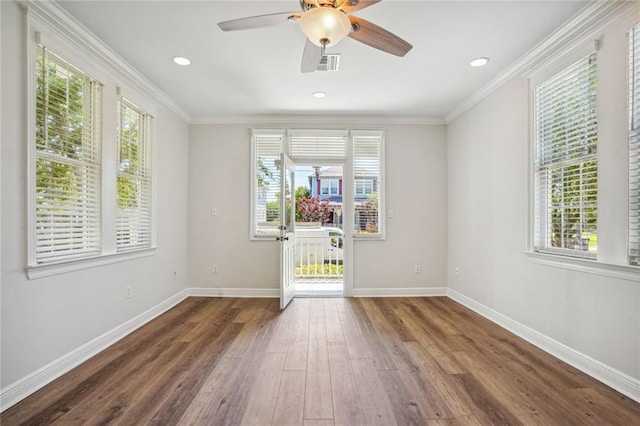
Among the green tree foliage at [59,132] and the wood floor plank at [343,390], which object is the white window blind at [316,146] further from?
the wood floor plank at [343,390]

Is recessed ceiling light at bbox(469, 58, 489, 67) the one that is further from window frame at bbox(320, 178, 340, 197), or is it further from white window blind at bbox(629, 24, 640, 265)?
window frame at bbox(320, 178, 340, 197)

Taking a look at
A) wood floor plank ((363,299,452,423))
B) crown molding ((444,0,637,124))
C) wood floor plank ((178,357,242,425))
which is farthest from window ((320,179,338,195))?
wood floor plank ((178,357,242,425))

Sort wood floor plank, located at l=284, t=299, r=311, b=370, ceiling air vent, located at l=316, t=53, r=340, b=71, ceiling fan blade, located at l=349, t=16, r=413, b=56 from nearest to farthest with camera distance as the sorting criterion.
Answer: ceiling fan blade, located at l=349, t=16, r=413, b=56
wood floor plank, located at l=284, t=299, r=311, b=370
ceiling air vent, located at l=316, t=53, r=340, b=71

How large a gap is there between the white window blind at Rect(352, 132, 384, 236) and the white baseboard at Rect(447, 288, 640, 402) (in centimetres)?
185

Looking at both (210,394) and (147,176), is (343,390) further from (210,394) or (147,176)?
(147,176)

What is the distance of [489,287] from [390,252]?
141 cm

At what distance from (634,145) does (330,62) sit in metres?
2.33

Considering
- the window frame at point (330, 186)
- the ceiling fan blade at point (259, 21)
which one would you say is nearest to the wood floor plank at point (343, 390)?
the ceiling fan blade at point (259, 21)

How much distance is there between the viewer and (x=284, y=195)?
400 centimetres

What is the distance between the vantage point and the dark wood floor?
5.91ft

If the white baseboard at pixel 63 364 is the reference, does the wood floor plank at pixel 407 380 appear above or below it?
below

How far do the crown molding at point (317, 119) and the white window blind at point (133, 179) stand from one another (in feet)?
3.77

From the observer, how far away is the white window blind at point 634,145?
77.6 inches

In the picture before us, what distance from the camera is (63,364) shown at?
2.28 meters
